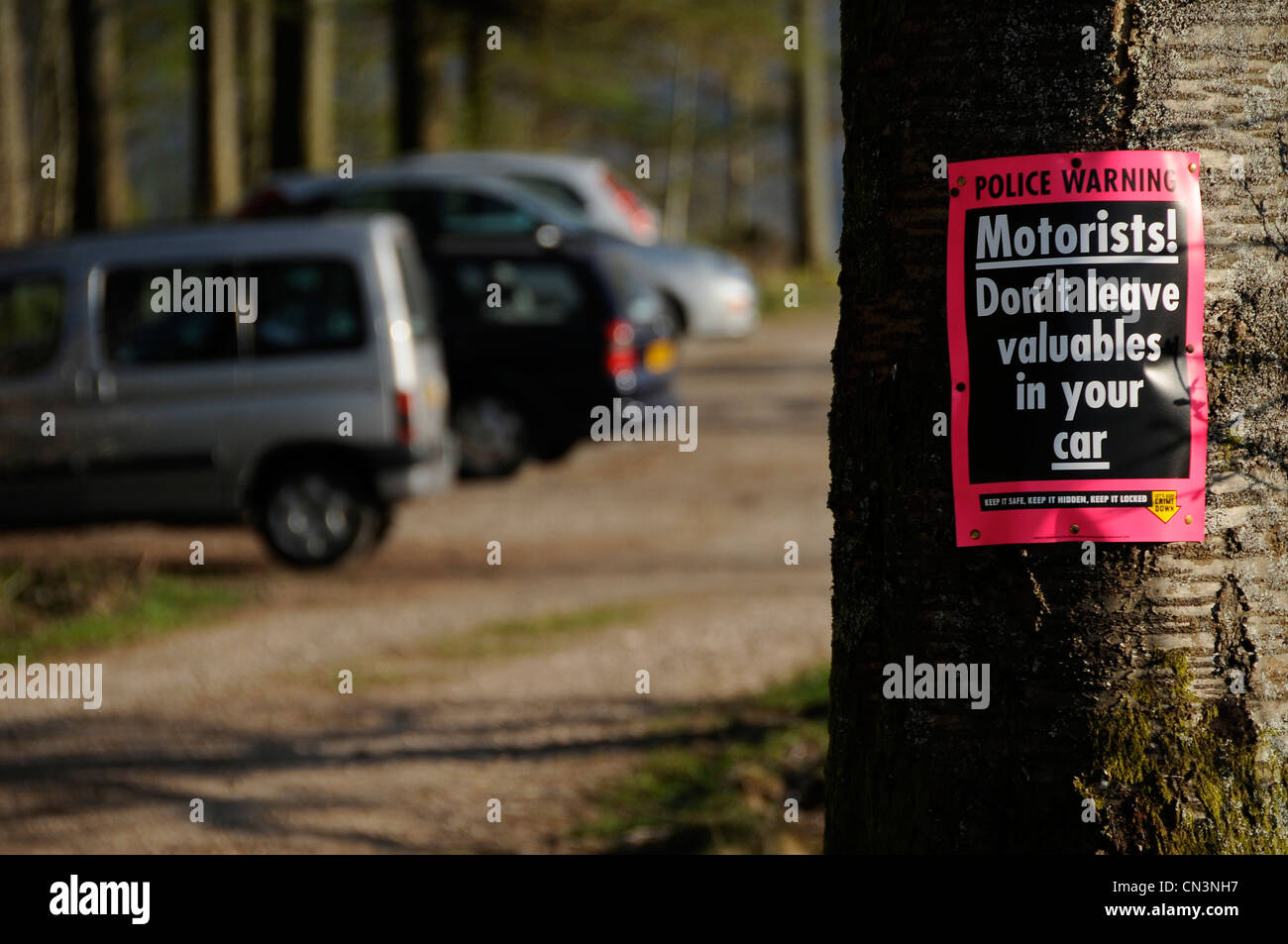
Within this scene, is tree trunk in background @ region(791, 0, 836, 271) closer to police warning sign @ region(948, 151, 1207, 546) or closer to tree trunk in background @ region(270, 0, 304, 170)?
tree trunk in background @ region(270, 0, 304, 170)

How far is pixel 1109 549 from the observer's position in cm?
280

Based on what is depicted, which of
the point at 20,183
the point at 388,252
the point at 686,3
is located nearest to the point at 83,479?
the point at 388,252

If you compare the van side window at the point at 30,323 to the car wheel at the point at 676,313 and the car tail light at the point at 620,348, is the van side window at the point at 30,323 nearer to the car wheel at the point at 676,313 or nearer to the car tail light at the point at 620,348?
the car tail light at the point at 620,348

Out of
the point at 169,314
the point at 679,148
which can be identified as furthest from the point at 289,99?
the point at 679,148

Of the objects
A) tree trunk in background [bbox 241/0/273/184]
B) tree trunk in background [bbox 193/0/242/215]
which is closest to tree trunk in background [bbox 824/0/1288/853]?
tree trunk in background [bbox 193/0/242/215]

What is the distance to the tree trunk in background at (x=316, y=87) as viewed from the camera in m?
18.2

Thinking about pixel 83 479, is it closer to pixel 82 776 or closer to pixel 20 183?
pixel 82 776

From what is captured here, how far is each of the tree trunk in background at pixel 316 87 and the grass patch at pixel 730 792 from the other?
13511mm

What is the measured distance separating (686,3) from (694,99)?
69.4 ft

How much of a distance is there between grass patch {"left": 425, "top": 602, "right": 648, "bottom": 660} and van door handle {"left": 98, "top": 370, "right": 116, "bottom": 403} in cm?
306

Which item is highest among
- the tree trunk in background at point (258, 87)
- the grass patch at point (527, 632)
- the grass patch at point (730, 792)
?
the tree trunk in background at point (258, 87)

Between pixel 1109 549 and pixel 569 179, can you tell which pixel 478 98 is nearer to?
pixel 569 179

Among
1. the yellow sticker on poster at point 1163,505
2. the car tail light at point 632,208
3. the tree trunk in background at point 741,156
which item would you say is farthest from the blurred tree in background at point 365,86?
the yellow sticker on poster at point 1163,505

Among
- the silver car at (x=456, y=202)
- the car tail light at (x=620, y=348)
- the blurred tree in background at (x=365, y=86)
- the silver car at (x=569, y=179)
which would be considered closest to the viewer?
the car tail light at (x=620, y=348)
